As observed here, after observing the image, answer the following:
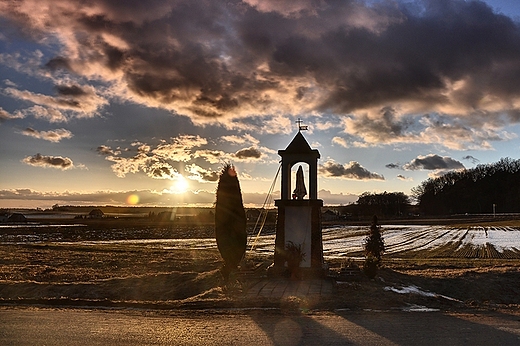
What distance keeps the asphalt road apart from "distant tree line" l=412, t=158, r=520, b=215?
108867mm

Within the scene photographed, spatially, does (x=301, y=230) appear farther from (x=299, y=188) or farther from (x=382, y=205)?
(x=382, y=205)

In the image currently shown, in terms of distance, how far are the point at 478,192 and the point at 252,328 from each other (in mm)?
119533

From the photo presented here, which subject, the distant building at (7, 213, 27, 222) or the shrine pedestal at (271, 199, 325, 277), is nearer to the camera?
the shrine pedestal at (271, 199, 325, 277)

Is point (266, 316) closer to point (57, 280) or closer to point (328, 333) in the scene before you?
point (328, 333)

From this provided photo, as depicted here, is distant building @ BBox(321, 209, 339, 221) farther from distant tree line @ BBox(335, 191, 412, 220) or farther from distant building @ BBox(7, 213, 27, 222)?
distant building @ BBox(7, 213, 27, 222)

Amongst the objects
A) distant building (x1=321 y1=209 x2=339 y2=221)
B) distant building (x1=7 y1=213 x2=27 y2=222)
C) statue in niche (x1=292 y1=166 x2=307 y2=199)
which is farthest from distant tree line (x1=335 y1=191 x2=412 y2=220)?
statue in niche (x1=292 y1=166 x2=307 y2=199)

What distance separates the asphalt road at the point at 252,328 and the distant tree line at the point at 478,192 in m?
109

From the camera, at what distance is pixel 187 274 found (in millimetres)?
17656

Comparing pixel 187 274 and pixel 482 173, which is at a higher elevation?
pixel 482 173

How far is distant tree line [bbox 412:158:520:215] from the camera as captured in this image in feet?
369

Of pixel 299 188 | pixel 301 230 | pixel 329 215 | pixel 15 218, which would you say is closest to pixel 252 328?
pixel 301 230

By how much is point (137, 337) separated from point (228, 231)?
25.3 ft

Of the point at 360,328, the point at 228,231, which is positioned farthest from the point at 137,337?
the point at 228,231

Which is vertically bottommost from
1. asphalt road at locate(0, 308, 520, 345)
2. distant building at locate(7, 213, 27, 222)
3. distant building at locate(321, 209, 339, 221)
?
asphalt road at locate(0, 308, 520, 345)
